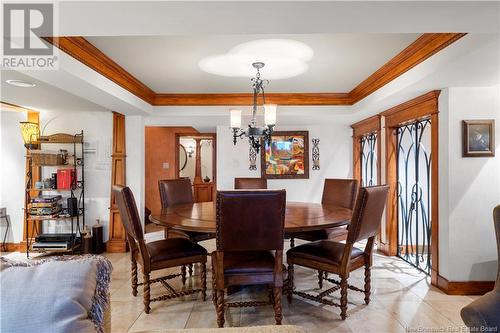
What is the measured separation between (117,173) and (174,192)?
1.14 meters

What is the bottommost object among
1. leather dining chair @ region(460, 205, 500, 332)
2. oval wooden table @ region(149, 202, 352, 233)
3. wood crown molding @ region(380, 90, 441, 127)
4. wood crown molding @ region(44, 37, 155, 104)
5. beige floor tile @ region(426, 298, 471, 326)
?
beige floor tile @ region(426, 298, 471, 326)

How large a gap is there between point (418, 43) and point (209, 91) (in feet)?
7.87

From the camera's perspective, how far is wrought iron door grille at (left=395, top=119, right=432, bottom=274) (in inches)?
135

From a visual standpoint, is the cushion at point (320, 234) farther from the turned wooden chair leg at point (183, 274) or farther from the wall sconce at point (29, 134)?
the wall sconce at point (29, 134)

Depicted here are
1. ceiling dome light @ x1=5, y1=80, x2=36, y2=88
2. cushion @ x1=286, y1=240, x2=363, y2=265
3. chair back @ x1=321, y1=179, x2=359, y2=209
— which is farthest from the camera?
chair back @ x1=321, y1=179, x2=359, y2=209

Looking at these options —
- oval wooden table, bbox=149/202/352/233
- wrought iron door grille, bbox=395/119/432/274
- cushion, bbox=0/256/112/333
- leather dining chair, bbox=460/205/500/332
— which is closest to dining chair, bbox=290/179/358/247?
oval wooden table, bbox=149/202/352/233

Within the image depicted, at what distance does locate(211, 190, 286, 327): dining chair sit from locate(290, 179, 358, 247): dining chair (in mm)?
1027

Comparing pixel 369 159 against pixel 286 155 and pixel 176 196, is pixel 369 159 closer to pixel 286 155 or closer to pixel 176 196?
pixel 286 155

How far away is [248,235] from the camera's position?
1957 millimetres

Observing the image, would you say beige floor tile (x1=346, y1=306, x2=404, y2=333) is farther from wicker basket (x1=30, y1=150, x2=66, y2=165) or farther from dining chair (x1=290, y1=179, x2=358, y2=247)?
wicker basket (x1=30, y1=150, x2=66, y2=165)

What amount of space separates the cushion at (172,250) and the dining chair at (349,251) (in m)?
0.82

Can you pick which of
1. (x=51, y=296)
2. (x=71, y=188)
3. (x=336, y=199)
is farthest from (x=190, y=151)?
(x=51, y=296)

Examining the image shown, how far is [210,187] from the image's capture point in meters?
8.04

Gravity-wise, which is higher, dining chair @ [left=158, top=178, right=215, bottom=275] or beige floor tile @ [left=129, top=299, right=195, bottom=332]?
dining chair @ [left=158, top=178, right=215, bottom=275]
